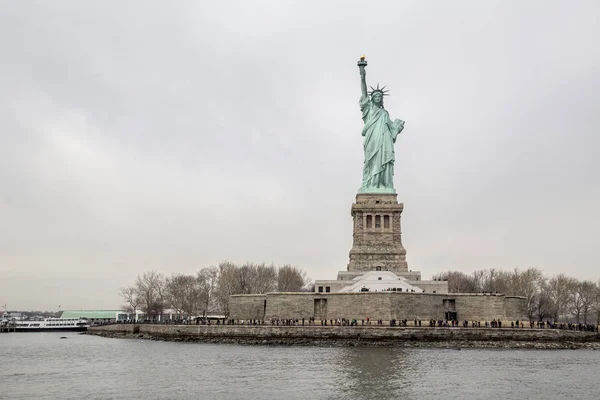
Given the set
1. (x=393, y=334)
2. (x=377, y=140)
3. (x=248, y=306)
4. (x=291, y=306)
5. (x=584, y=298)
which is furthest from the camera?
(x=584, y=298)

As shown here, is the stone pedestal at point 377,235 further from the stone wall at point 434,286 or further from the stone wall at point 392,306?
the stone wall at point 392,306

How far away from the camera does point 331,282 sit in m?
58.7

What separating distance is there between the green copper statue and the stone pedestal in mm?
1495

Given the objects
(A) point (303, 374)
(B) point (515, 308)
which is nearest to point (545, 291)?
(B) point (515, 308)

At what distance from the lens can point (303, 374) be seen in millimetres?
31203

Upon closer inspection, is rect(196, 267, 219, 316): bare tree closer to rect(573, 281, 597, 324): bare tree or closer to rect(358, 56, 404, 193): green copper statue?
rect(358, 56, 404, 193): green copper statue

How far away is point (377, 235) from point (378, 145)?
990 cm

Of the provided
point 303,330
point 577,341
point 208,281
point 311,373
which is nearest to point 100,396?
point 311,373

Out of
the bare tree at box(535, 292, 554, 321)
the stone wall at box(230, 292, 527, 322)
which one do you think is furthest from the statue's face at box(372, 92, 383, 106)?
the bare tree at box(535, 292, 554, 321)

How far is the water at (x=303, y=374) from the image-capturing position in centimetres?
2697

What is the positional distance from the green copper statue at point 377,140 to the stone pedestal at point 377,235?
1495 mm

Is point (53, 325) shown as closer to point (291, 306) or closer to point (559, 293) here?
point (291, 306)

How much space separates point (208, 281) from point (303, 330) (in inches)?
1359

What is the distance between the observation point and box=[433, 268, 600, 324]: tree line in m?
75.2
